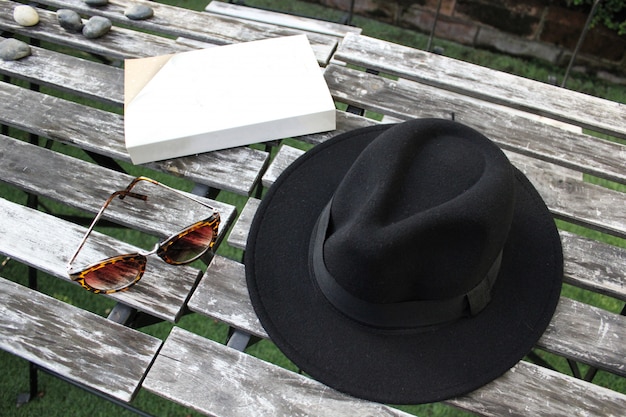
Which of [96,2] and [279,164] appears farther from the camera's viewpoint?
[96,2]

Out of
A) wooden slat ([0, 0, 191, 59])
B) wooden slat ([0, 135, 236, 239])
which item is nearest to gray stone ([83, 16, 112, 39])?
Answer: wooden slat ([0, 0, 191, 59])

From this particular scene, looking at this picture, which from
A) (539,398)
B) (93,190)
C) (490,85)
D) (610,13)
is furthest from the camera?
(610,13)

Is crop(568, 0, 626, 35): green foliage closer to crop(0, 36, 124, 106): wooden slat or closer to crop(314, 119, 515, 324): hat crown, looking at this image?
crop(314, 119, 515, 324): hat crown

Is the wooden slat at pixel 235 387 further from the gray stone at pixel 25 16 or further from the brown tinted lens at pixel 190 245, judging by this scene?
the gray stone at pixel 25 16

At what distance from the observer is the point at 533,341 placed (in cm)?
97

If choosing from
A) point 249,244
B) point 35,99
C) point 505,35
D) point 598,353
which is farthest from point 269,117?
point 505,35

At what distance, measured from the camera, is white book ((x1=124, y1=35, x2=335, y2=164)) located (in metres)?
1.20

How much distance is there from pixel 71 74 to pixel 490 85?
108cm

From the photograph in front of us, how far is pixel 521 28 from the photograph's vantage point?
249 centimetres

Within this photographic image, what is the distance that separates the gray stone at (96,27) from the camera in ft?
4.86

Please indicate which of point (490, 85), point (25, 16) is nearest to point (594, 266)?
point (490, 85)

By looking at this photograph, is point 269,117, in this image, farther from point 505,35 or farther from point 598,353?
point 505,35

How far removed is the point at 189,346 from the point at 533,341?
610 mm

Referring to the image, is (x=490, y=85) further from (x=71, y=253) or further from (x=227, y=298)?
(x=71, y=253)
